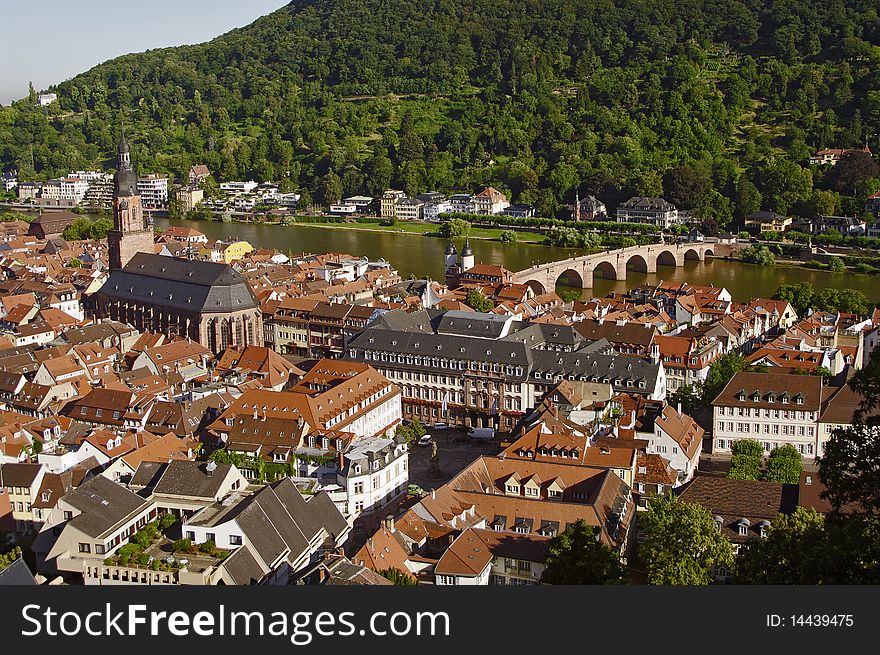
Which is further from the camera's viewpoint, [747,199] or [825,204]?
[747,199]

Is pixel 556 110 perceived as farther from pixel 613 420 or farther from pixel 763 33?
pixel 613 420

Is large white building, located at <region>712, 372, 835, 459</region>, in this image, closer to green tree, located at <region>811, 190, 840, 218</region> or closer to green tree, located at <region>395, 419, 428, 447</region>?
green tree, located at <region>395, 419, 428, 447</region>

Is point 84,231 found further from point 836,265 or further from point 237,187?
point 836,265

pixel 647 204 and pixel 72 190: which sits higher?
pixel 72 190

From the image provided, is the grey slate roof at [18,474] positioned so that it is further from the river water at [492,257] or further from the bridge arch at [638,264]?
the bridge arch at [638,264]

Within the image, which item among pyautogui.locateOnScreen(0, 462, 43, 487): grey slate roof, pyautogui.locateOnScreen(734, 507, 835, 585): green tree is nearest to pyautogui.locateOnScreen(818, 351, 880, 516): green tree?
pyautogui.locateOnScreen(734, 507, 835, 585): green tree

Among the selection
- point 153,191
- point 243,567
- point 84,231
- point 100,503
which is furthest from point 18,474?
point 153,191
